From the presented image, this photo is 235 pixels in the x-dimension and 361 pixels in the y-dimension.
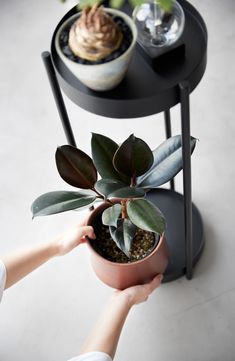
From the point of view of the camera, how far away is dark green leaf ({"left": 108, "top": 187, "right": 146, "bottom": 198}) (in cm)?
95

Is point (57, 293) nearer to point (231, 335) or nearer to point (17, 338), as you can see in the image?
point (17, 338)

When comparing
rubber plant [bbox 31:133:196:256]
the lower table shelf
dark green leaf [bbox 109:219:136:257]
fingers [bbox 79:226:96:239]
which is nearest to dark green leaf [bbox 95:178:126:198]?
rubber plant [bbox 31:133:196:256]

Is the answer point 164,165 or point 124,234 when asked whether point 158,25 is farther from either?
point 124,234

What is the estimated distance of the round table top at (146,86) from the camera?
0.91 m

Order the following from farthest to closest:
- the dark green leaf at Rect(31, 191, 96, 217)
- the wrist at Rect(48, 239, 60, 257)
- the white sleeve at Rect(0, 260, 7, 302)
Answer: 1. the wrist at Rect(48, 239, 60, 257)
2. the white sleeve at Rect(0, 260, 7, 302)
3. the dark green leaf at Rect(31, 191, 96, 217)

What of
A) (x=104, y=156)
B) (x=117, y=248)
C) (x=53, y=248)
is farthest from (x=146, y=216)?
(x=53, y=248)

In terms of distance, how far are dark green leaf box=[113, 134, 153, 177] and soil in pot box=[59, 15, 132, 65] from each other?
7.7 inches

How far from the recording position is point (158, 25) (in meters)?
0.93

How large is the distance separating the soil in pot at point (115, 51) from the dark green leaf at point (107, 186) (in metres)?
0.27

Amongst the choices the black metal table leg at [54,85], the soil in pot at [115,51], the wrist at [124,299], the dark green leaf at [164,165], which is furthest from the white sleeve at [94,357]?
the soil in pot at [115,51]

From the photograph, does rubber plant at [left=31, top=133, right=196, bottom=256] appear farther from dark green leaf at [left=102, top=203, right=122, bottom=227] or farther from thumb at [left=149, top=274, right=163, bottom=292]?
thumb at [left=149, top=274, right=163, bottom=292]

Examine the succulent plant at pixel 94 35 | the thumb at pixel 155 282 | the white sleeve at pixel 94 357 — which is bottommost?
the thumb at pixel 155 282

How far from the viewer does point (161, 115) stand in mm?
1757

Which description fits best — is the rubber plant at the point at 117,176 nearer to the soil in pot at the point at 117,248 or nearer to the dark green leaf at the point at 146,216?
the dark green leaf at the point at 146,216
